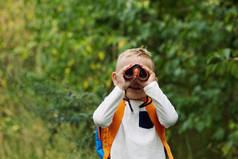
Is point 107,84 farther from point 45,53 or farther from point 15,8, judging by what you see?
point 15,8

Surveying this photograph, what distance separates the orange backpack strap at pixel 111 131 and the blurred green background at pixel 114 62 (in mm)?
1463

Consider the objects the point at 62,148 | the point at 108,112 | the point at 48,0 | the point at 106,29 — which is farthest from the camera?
the point at 48,0

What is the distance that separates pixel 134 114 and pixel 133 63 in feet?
0.86

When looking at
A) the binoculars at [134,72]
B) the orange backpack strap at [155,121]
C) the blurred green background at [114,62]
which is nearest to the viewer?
the binoculars at [134,72]

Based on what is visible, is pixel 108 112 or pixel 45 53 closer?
pixel 108 112

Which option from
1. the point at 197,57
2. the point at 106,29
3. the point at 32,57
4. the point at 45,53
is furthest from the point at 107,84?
the point at 32,57

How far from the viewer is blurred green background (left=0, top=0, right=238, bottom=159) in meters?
4.13

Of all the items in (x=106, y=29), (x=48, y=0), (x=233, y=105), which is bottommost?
(x=233, y=105)

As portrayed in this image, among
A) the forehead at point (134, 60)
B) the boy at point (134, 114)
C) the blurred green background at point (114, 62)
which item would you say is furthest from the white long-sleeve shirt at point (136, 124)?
the blurred green background at point (114, 62)

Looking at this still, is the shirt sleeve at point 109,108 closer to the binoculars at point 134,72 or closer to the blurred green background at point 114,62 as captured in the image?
the binoculars at point 134,72

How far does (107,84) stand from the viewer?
15.3 feet

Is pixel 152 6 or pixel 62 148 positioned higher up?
pixel 152 6

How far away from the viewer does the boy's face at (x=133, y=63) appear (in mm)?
2000

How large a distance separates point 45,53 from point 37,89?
2.27 metres
